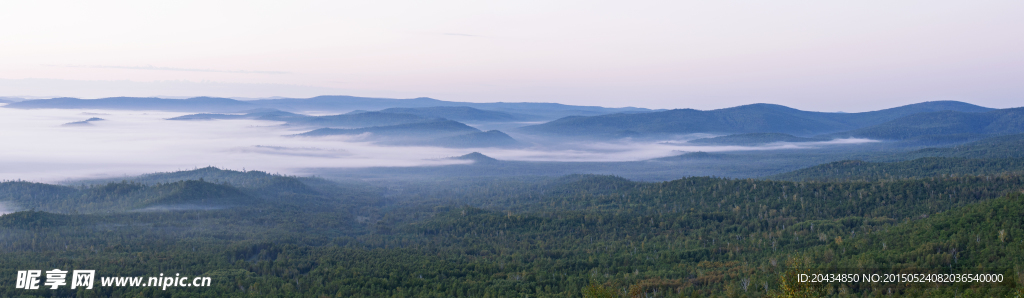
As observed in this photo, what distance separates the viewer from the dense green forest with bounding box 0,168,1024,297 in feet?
151

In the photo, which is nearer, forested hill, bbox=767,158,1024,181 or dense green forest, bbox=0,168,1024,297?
dense green forest, bbox=0,168,1024,297

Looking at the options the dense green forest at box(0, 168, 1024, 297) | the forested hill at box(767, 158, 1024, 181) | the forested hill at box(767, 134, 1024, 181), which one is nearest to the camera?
the dense green forest at box(0, 168, 1024, 297)

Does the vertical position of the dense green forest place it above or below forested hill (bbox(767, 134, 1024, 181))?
below

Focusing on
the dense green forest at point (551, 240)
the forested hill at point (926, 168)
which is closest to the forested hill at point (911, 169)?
the forested hill at point (926, 168)

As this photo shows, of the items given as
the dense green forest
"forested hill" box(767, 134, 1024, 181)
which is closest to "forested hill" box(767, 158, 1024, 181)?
"forested hill" box(767, 134, 1024, 181)

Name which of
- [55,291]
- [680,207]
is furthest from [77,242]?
[680,207]

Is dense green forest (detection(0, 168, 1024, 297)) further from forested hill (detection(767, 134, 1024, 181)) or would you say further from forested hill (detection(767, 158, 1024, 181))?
forested hill (detection(767, 134, 1024, 181))

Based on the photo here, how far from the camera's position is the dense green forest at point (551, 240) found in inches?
1811

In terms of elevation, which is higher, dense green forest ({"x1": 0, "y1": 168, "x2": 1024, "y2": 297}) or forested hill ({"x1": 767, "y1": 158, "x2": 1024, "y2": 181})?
forested hill ({"x1": 767, "y1": 158, "x2": 1024, "y2": 181})

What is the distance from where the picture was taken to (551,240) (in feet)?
261

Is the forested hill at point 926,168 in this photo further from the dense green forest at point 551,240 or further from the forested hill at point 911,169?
the dense green forest at point 551,240

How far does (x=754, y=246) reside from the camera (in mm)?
62688

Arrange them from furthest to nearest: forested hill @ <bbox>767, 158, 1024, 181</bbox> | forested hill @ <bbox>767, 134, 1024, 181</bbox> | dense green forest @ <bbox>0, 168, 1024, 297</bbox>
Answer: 1. forested hill @ <bbox>767, 134, 1024, 181</bbox>
2. forested hill @ <bbox>767, 158, 1024, 181</bbox>
3. dense green forest @ <bbox>0, 168, 1024, 297</bbox>

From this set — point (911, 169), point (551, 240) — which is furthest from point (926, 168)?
point (551, 240)
